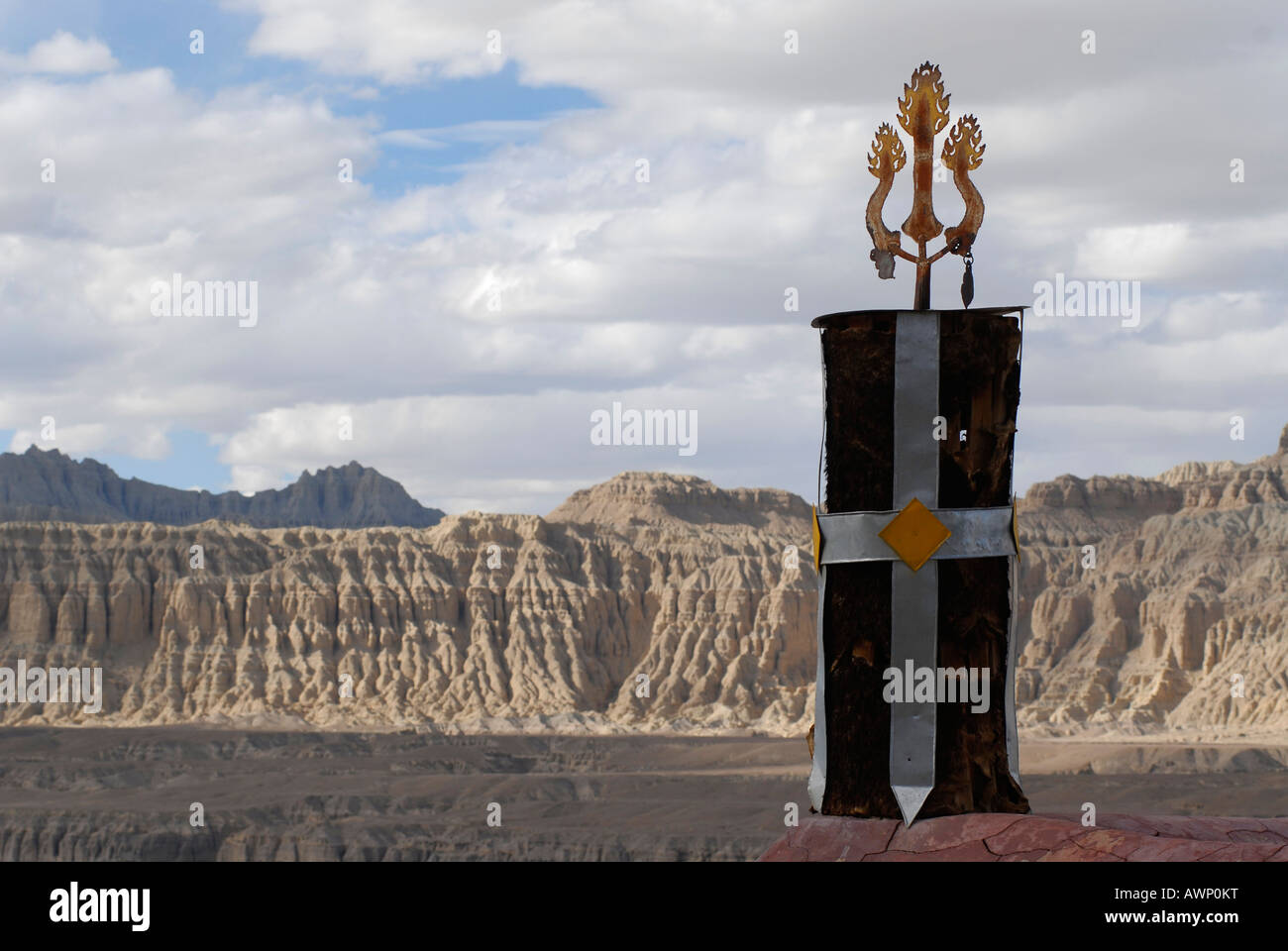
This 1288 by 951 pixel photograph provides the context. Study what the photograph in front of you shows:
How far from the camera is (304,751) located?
270 ft

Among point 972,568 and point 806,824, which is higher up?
point 972,568

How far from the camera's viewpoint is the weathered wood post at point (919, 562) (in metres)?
10.2

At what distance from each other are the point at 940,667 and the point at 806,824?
1158 mm

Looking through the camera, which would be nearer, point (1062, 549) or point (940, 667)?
point (940, 667)

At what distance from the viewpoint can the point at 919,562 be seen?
10.1 meters

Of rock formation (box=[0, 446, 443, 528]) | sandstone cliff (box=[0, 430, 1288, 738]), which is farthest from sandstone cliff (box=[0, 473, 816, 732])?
rock formation (box=[0, 446, 443, 528])

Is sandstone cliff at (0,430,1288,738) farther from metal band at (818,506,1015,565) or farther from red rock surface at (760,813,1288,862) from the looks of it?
metal band at (818,506,1015,565)

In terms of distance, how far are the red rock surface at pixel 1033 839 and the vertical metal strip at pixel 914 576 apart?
224mm

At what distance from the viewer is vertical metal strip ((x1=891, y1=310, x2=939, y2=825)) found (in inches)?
400

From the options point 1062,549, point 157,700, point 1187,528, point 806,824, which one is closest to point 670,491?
point 1062,549

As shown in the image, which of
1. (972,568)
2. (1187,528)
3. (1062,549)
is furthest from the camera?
(1062,549)

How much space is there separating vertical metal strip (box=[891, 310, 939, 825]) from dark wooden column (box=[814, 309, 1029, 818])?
0.17ft

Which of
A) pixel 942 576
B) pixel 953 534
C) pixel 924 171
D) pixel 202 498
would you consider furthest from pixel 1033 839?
pixel 202 498
